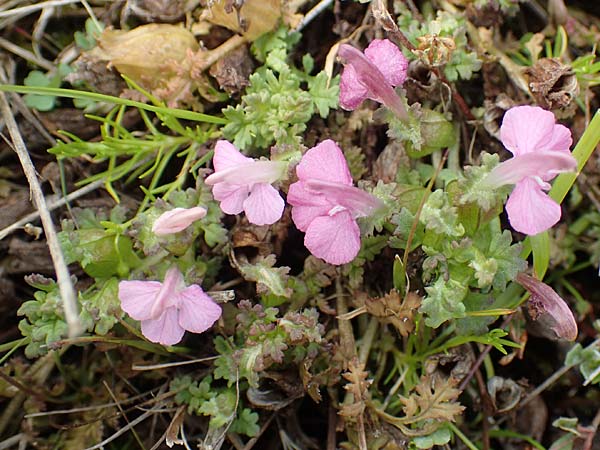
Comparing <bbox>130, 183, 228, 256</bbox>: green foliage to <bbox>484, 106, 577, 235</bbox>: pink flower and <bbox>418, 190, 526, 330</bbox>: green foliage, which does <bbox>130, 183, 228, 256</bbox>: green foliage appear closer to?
<bbox>418, 190, 526, 330</bbox>: green foliage

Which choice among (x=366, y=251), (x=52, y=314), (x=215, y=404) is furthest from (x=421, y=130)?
(x=52, y=314)

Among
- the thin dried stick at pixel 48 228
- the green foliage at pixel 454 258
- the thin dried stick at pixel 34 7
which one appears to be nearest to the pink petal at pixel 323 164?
the green foliage at pixel 454 258

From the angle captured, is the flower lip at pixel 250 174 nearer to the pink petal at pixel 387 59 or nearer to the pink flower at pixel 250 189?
the pink flower at pixel 250 189

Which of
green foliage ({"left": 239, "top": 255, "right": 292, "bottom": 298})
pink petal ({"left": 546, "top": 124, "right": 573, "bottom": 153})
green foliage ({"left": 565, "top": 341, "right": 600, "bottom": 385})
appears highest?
pink petal ({"left": 546, "top": 124, "right": 573, "bottom": 153})

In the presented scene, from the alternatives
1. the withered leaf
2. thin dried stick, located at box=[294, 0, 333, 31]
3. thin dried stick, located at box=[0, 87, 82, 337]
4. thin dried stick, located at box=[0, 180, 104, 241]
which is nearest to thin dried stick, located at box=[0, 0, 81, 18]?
thin dried stick, located at box=[0, 87, 82, 337]

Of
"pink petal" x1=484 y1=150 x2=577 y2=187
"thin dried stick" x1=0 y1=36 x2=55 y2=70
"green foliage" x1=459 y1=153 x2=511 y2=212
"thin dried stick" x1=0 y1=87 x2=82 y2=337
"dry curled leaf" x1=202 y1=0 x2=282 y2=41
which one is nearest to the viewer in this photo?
"thin dried stick" x1=0 y1=87 x2=82 y2=337

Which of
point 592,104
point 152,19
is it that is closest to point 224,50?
point 152,19

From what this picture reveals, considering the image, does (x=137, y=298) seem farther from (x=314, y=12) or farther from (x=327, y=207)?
(x=314, y=12)
